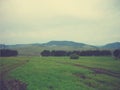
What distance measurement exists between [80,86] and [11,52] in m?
73.5

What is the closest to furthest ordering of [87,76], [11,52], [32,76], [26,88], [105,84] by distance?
[26,88] < [105,84] < [32,76] < [87,76] < [11,52]

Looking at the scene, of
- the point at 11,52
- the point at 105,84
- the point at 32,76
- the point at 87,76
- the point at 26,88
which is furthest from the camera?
the point at 11,52

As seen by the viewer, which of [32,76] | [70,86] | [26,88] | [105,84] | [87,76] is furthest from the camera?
[87,76]

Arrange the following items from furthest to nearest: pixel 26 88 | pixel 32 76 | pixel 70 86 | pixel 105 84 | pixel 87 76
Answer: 1. pixel 87 76
2. pixel 32 76
3. pixel 105 84
4. pixel 70 86
5. pixel 26 88

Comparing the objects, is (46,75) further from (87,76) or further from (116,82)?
(116,82)

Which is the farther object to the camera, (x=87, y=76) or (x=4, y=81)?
(x=87, y=76)

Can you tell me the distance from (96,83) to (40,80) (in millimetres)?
9131

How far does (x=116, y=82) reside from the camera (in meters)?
35.5

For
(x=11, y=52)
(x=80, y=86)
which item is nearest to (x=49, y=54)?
(x=11, y=52)

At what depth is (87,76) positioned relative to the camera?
39.5m

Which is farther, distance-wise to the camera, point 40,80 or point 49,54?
point 49,54

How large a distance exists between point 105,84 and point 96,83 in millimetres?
1436

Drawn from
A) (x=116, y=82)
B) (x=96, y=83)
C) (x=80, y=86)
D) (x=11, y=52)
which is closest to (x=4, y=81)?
(x=80, y=86)

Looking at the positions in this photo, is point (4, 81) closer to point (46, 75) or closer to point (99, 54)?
point (46, 75)
